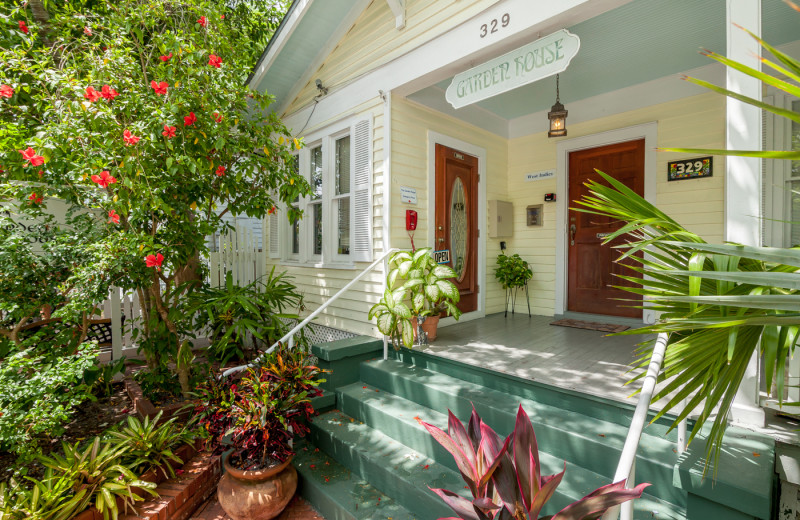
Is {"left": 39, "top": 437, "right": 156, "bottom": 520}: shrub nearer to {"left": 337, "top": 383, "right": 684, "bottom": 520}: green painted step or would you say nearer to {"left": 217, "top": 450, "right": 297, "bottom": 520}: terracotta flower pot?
{"left": 217, "top": 450, "right": 297, "bottom": 520}: terracotta flower pot

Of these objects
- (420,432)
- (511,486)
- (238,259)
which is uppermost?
(238,259)

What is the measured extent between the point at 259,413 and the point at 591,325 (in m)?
3.71

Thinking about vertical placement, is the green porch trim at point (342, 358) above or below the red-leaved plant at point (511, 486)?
below

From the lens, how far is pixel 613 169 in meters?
4.68

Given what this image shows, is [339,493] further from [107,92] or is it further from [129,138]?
[107,92]

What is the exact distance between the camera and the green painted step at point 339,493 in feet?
7.30

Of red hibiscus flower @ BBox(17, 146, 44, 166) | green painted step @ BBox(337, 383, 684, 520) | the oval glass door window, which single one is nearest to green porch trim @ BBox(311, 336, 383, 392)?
green painted step @ BBox(337, 383, 684, 520)

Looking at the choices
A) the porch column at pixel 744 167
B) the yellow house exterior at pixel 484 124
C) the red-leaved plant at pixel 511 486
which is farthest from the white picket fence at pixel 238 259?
the porch column at pixel 744 167

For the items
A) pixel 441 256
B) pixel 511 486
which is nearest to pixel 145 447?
pixel 511 486

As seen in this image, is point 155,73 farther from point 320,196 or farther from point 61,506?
point 61,506

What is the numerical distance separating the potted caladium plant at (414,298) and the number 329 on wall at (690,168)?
2.67 m

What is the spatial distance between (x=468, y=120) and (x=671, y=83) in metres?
2.17

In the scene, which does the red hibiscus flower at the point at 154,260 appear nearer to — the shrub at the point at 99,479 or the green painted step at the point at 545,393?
the shrub at the point at 99,479

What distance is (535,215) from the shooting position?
17.4ft
